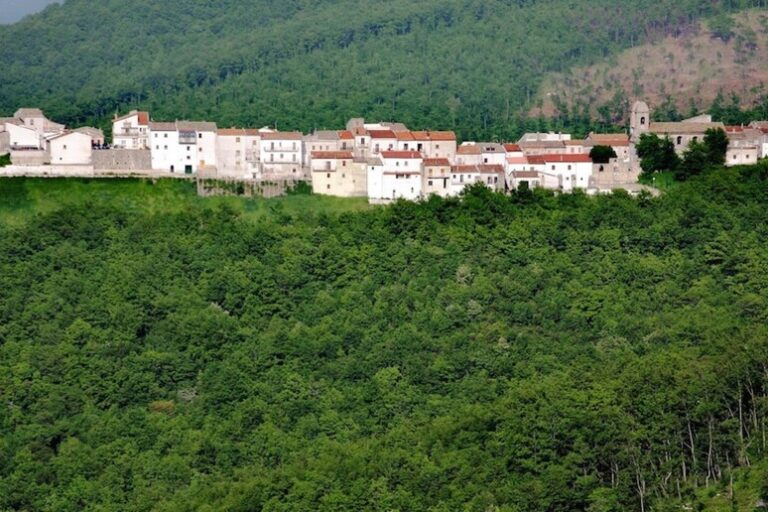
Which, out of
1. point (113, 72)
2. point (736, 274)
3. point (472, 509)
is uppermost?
point (113, 72)

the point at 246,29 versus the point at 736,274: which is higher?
the point at 246,29

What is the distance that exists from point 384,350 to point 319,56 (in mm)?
63566

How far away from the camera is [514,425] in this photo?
50.6 m

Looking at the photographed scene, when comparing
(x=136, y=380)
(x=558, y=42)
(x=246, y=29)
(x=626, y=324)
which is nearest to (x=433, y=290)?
(x=626, y=324)

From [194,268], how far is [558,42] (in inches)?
2415

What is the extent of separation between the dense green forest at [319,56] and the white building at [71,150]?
1646 centimetres

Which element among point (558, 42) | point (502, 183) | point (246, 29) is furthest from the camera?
point (246, 29)

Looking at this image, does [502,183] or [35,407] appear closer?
[35,407]

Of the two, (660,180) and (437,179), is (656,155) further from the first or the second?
(437,179)

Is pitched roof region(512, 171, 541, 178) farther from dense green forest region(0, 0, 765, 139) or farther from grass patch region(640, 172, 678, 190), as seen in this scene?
dense green forest region(0, 0, 765, 139)

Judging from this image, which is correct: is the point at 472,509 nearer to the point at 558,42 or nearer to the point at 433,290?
the point at 433,290

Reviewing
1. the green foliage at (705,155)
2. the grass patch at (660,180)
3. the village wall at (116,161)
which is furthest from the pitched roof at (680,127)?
the village wall at (116,161)

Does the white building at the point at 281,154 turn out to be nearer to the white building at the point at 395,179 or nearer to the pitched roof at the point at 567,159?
the white building at the point at 395,179

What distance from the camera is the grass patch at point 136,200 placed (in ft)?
237
